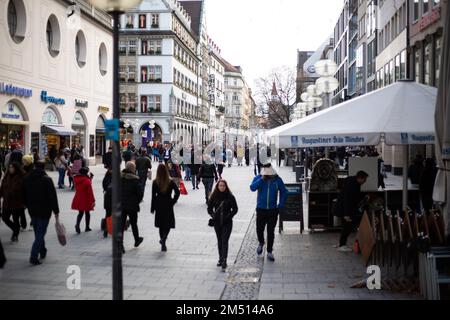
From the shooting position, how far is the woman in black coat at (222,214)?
8.95 m

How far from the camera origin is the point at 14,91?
27.4 metres

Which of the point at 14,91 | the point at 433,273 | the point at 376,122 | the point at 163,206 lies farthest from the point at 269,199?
the point at 14,91

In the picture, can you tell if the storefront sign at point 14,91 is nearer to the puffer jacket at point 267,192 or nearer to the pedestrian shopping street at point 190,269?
the pedestrian shopping street at point 190,269

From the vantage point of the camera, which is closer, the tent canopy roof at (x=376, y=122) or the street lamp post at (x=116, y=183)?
the street lamp post at (x=116, y=183)

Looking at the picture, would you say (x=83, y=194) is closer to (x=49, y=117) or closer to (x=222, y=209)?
(x=222, y=209)

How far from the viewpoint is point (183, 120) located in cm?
7431

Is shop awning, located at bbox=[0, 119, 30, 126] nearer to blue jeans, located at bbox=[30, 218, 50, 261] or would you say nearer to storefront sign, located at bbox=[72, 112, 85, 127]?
storefront sign, located at bbox=[72, 112, 85, 127]

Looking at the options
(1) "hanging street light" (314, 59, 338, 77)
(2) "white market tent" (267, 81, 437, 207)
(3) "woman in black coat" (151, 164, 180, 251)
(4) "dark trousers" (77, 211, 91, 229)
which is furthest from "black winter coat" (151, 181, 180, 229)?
(1) "hanging street light" (314, 59, 338, 77)

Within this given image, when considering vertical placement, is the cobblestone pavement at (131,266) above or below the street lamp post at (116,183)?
below

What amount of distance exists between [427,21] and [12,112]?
2118 cm

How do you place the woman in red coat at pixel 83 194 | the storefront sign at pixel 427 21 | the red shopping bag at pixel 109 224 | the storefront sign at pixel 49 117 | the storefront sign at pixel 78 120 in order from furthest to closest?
1. the storefront sign at pixel 78 120
2. the storefront sign at pixel 49 117
3. the storefront sign at pixel 427 21
4. the woman in red coat at pixel 83 194
5. the red shopping bag at pixel 109 224

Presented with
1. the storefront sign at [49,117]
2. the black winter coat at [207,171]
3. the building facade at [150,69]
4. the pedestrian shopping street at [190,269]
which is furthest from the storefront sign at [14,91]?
the building facade at [150,69]

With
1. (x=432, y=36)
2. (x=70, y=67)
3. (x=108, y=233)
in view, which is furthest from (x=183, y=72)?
(x=108, y=233)

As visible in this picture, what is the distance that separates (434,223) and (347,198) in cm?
230
